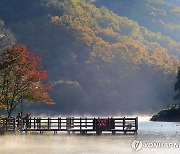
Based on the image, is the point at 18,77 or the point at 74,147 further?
the point at 18,77

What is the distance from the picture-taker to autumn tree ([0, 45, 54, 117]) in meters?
88.4

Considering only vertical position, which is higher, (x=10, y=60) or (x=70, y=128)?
(x=10, y=60)

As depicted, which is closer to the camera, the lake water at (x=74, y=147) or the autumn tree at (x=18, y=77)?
the lake water at (x=74, y=147)

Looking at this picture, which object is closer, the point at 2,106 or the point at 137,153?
the point at 137,153

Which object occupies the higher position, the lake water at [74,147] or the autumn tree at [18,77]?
the autumn tree at [18,77]

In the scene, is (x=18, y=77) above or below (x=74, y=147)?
above

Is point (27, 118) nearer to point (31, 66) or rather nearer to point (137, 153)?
point (31, 66)

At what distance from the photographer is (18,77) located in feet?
291

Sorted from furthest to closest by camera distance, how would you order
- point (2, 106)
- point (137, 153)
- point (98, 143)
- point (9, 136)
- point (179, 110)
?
1. point (179, 110)
2. point (2, 106)
3. point (9, 136)
4. point (98, 143)
5. point (137, 153)

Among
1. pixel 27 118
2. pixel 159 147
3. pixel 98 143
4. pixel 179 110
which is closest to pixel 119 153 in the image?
pixel 159 147

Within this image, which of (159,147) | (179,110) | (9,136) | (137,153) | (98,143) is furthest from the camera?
(179,110)

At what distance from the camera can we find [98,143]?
229ft

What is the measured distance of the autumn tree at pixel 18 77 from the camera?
8838cm

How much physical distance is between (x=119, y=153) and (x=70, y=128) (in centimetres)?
3348
